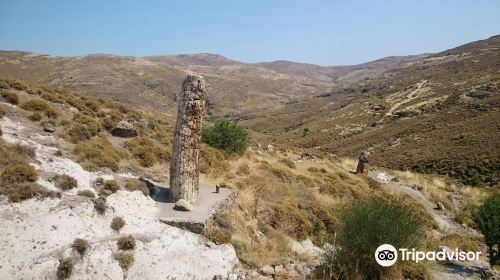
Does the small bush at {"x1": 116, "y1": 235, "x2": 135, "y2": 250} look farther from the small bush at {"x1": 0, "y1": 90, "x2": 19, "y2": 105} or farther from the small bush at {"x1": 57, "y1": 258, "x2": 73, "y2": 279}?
the small bush at {"x1": 0, "y1": 90, "x2": 19, "y2": 105}

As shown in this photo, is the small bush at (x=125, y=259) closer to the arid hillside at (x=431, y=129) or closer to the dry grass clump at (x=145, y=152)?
the dry grass clump at (x=145, y=152)

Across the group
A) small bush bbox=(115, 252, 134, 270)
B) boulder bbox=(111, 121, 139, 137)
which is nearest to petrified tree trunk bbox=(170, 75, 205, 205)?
small bush bbox=(115, 252, 134, 270)

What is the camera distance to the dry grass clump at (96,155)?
14.3 m

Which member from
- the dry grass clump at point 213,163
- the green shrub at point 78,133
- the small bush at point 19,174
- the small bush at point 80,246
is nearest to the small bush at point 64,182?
the small bush at point 19,174

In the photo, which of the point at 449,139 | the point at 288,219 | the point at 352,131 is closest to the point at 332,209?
the point at 288,219

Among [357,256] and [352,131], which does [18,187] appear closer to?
[357,256]

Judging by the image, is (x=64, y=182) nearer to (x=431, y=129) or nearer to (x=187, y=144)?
(x=187, y=144)

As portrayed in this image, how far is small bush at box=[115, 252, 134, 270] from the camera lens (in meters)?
9.77

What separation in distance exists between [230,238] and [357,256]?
432cm

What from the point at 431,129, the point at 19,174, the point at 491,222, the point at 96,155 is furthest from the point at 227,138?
the point at 431,129

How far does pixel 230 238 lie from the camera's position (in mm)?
12039

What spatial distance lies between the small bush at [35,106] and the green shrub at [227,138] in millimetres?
10477

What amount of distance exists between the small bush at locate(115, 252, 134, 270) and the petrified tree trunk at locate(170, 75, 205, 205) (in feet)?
11.5

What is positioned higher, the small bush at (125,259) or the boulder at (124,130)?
the boulder at (124,130)
